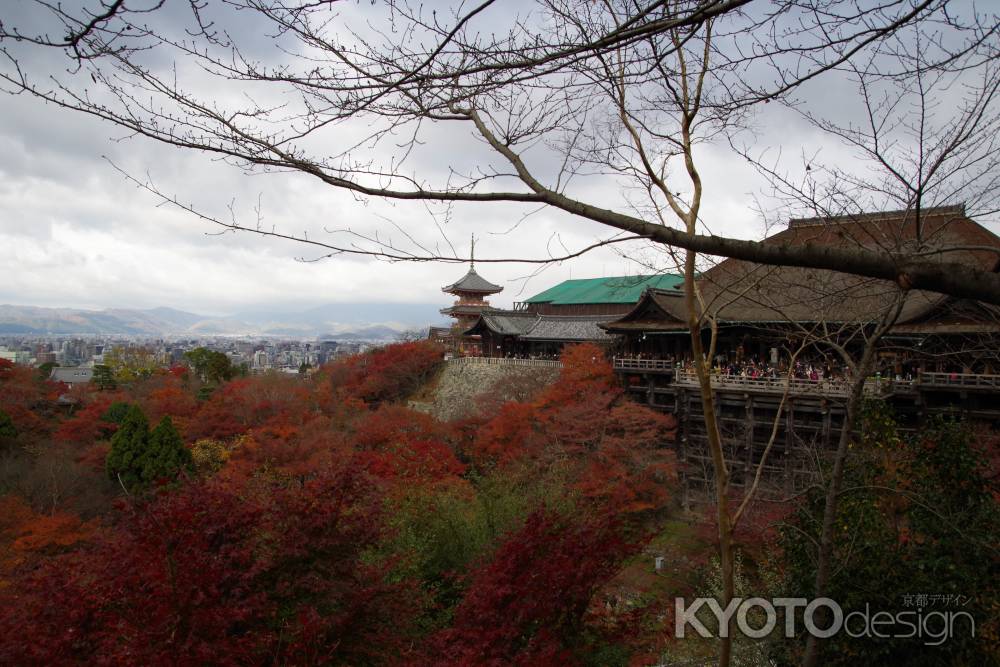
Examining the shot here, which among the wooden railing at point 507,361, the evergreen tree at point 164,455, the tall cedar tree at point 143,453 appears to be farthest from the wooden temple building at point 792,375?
the tall cedar tree at point 143,453

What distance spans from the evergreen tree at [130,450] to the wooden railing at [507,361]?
34.9 feet

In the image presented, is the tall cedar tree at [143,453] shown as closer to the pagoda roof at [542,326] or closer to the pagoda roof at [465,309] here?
the pagoda roof at [542,326]

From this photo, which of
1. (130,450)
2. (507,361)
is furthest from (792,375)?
(130,450)

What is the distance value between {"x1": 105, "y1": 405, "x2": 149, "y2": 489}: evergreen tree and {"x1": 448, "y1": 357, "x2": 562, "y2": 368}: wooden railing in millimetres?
10652

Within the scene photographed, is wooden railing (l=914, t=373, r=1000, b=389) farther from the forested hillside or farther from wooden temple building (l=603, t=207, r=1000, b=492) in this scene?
the forested hillside

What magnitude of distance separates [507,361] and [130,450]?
38.1ft

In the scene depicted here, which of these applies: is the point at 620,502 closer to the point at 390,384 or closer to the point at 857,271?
the point at 857,271

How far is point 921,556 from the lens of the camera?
496 cm

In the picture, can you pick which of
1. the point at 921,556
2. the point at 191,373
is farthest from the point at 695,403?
the point at 191,373

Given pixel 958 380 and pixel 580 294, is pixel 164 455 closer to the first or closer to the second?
pixel 580 294

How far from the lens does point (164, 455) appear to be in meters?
15.1

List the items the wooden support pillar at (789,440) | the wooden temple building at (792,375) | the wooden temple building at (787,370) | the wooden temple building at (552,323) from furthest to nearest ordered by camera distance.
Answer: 1. the wooden temple building at (552,323)
2. the wooden support pillar at (789,440)
3. the wooden temple building at (792,375)
4. the wooden temple building at (787,370)

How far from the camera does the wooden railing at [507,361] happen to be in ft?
64.6

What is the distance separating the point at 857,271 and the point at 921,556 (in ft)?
14.7
